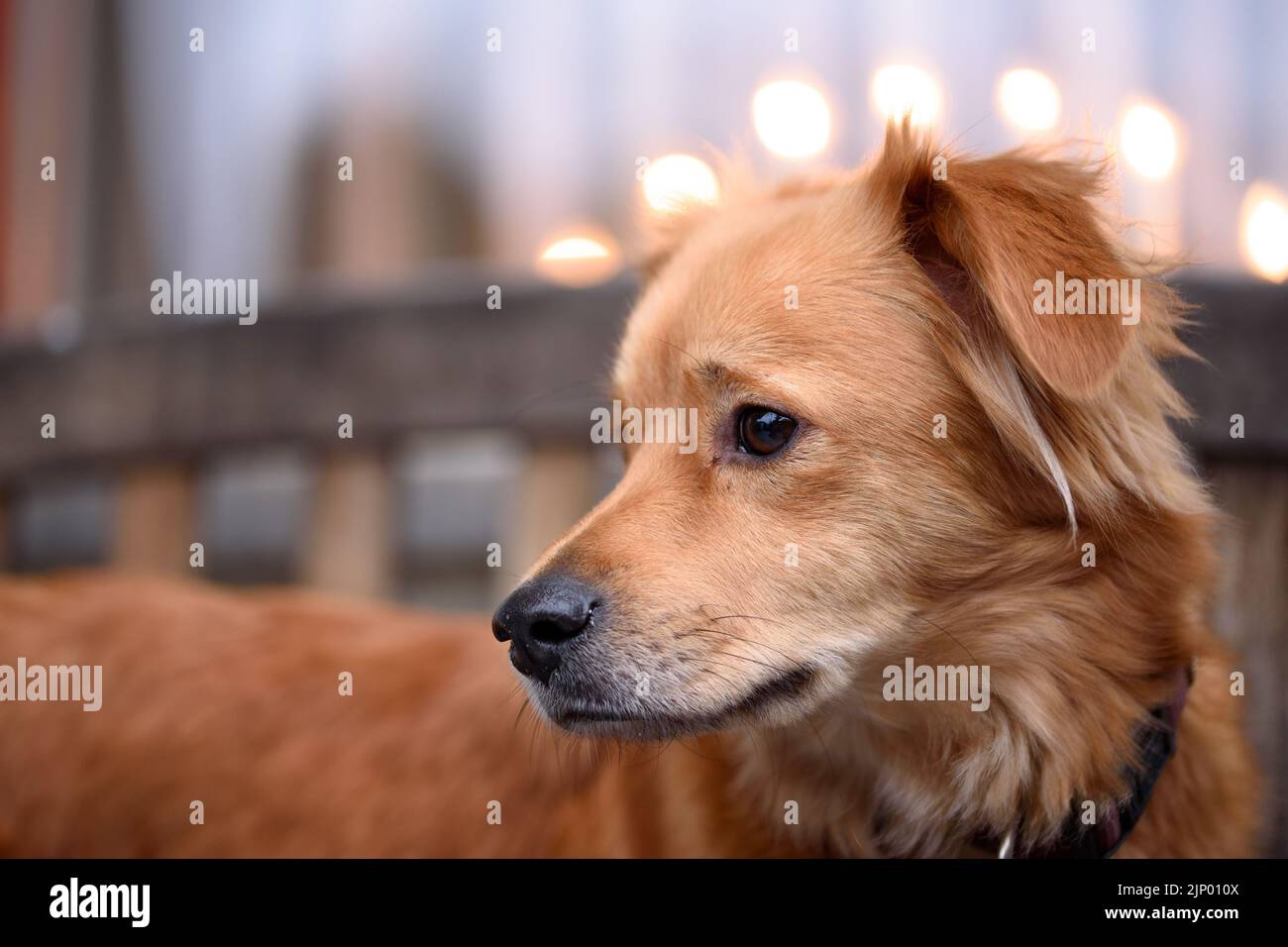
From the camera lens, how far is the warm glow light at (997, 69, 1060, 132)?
12.4 ft

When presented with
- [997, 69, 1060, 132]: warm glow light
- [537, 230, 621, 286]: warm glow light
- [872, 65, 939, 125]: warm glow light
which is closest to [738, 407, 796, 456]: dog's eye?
[537, 230, 621, 286]: warm glow light

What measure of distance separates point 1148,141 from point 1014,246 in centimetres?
254

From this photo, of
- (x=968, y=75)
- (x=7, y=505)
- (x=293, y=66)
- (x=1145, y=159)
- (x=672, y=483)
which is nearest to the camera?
(x=672, y=483)

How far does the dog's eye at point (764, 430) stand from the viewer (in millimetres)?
1599

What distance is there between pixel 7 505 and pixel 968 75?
3501mm

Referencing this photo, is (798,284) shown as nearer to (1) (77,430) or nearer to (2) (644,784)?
(2) (644,784)

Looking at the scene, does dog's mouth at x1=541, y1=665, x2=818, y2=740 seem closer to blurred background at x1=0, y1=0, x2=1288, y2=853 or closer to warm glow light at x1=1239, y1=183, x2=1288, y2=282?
blurred background at x1=0, y1=0, x2=1288, y2=853

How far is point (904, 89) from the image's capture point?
155 inches

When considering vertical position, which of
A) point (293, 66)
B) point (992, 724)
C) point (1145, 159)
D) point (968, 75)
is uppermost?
point (293, 66)

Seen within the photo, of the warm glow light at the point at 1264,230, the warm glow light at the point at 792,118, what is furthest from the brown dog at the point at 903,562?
the warm glow light at the point at 792,118

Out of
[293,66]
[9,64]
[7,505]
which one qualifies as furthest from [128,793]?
[9,64]

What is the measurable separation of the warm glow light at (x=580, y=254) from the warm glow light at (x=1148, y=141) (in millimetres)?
1784

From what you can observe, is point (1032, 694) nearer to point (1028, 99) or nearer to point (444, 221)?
point (1028, 99)

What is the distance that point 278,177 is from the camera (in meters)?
5.11
